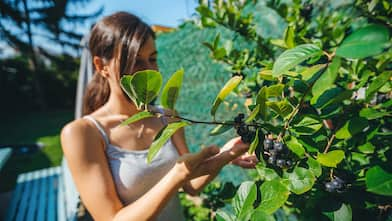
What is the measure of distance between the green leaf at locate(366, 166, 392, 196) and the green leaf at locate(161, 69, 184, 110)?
1.28ft

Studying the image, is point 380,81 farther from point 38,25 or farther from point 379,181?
point 38,25

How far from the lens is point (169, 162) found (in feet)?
4.26

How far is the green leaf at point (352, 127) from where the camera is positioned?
0.52 m

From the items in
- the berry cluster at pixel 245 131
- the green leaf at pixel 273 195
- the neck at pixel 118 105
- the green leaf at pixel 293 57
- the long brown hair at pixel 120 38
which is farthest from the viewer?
the neck at pixel 118 105

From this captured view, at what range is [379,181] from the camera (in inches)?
18.2

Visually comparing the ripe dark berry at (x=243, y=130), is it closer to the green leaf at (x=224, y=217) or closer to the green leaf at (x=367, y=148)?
the green leaf at (x=224, y=217)

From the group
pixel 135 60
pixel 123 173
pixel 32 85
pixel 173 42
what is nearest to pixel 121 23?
pixel 135 60

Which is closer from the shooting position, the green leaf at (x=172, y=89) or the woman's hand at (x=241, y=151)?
the green leaf at (x=172, y=89)

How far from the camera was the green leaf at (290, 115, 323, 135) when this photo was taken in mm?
574

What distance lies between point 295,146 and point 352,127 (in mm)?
119

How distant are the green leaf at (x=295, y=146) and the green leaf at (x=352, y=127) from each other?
80mm

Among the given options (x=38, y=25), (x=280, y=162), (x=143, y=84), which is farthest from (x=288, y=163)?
(x=38, y=25)

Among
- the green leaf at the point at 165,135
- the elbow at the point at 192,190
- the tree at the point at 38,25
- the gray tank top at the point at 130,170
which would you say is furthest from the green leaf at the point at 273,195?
the tree at the point at 38,25

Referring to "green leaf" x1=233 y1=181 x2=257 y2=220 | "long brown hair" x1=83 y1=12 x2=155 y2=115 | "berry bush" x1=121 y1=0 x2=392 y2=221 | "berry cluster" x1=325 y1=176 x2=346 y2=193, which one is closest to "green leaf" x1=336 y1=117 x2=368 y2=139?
"berry bush" x1=121 y1=0 x2=392 y2=221
